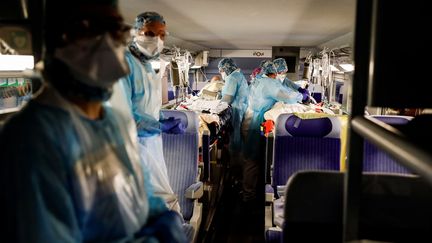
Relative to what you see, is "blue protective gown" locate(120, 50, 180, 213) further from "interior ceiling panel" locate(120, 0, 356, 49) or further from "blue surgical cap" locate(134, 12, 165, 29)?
"interior ceiling panel" locate(120, 0, 356, 49)

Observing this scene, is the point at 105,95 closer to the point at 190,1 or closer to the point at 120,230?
the point at 120,230

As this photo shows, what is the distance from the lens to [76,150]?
1024mm

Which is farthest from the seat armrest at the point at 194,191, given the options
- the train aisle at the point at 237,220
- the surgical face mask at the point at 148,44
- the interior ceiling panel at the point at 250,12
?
the interior ceiling panel at the point at 250,12

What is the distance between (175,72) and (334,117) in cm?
343

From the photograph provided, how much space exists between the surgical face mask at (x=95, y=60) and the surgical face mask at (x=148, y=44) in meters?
1.18

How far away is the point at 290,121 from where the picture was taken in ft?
10.1

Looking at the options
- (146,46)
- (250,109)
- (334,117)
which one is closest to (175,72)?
(250,109)

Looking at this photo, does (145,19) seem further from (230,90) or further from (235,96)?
(235,96)

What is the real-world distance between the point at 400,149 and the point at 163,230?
80 centimetres

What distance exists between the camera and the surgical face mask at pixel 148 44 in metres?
2.29

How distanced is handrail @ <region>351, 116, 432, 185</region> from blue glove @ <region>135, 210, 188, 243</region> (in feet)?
2.20

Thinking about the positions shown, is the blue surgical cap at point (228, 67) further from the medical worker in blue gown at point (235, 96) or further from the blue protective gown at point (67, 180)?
the blue protective gown at point (67, 180)

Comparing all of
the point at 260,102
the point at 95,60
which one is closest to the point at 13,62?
the point at 95,60

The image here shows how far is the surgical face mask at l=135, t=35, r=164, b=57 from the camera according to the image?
7.52 ft
